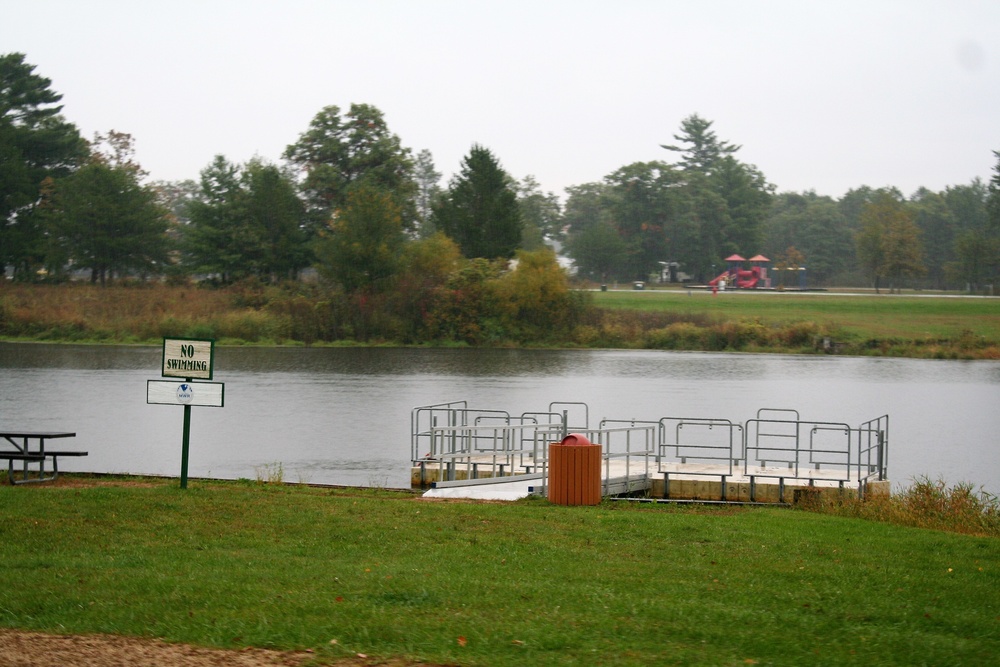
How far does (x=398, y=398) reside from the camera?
40219mm

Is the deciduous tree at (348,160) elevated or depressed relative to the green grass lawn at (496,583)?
elevated

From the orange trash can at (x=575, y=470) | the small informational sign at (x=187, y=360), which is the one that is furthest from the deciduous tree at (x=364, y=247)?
the orange trash can at (x=575, y=470)

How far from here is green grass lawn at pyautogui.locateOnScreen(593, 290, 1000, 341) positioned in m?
70.8

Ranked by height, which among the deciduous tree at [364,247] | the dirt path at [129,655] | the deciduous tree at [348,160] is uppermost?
the deciduous tree at [348,160]

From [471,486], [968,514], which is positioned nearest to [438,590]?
[471,486]

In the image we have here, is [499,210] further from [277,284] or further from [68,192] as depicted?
[68,192]

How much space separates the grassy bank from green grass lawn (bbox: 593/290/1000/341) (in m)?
0.15

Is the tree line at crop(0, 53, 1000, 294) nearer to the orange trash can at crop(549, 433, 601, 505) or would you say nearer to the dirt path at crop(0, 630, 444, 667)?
the orange trash can at crop(549, 433, 601, 505)

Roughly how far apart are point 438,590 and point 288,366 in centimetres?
4762

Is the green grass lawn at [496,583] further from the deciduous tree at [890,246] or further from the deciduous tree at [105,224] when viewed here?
the deciduous tree at [890,246]

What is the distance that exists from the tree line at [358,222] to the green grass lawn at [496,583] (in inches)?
2385

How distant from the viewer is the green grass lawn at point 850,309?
2788 inches

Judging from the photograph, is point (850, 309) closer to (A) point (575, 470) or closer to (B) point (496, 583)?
(A) point (575, 470)

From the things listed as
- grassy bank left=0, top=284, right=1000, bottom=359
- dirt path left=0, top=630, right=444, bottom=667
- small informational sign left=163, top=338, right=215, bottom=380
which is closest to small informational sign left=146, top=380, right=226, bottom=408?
small informational sign left=163, top=338, right=215, bottom=380
